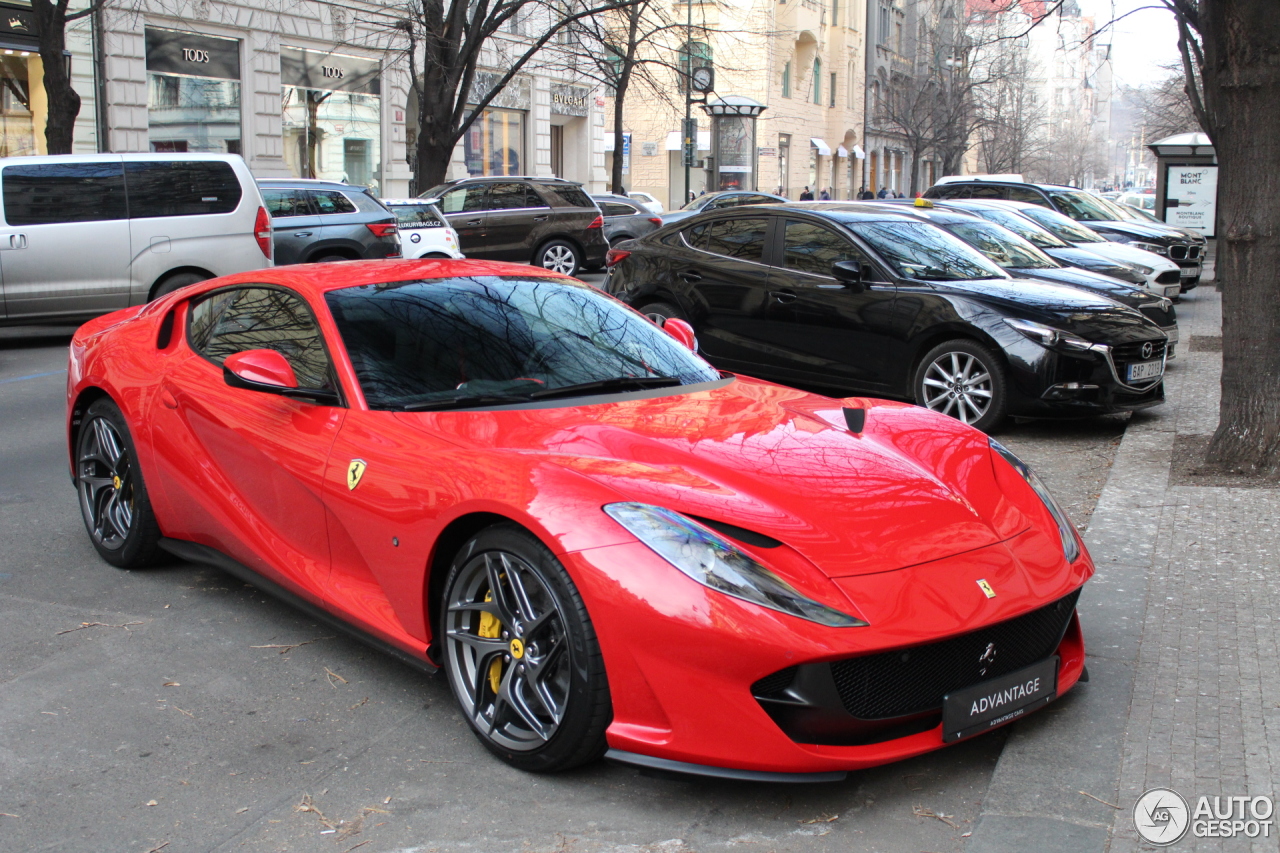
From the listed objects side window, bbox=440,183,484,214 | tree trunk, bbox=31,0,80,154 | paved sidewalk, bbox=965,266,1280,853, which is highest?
tree trunk, bbox=31,0,80,154

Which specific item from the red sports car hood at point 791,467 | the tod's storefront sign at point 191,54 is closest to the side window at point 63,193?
the red sports car hood at point 791,467

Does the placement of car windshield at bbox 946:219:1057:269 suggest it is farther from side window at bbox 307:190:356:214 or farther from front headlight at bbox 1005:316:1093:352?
side window at bbox 307:190:356:214

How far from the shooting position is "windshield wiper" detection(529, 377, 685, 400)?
13.7 feet

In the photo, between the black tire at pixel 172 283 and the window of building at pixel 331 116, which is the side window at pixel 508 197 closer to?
the black tire at pixel 172 283

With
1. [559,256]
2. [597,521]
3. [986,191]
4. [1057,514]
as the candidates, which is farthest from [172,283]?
[986,191]

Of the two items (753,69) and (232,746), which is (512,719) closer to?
(232,746)

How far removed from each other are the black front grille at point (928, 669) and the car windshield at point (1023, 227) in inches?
428

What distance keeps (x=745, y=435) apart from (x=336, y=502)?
133 cm

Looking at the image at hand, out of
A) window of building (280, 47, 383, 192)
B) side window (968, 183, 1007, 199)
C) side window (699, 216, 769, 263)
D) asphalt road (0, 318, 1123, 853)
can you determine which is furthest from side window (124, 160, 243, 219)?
window of building (280, 47, 383, 192)

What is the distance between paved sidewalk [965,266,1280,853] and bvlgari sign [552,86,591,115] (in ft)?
113

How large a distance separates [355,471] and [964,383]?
561 cm

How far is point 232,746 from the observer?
3.67 m

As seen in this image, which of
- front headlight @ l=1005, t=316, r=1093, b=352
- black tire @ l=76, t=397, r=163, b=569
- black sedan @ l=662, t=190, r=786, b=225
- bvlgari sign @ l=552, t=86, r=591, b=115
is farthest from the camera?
bvlgari sign @ l=552, t=86, r=591, b=115

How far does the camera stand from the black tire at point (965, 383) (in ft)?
27.7
